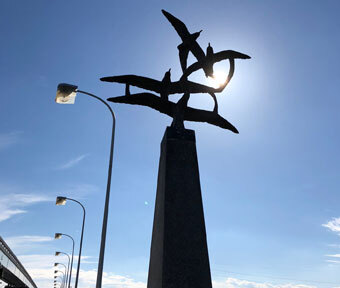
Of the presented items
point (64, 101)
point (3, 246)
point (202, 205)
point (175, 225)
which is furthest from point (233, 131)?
point (3, 246)

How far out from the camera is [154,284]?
640 cm

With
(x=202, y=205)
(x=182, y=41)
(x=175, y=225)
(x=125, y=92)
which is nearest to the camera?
(x=175, y=225)

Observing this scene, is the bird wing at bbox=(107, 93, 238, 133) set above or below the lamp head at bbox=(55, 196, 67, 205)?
below

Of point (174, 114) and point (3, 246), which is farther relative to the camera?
point (3, 246)

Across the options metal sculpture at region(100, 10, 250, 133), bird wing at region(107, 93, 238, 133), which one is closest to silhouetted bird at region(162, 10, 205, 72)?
metal sculpture at region(100, 10, 250, 133)

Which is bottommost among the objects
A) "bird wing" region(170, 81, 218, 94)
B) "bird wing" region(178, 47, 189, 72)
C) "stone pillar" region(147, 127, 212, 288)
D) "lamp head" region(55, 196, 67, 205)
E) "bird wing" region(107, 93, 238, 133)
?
"stone pillar" region(147, 127, 212, 288)

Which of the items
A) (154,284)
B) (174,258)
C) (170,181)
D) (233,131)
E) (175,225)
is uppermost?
(233,131)

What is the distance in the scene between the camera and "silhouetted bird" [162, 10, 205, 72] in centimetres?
905

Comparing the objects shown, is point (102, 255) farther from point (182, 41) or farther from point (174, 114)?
point (182, 41)

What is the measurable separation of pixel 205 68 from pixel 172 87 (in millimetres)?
1181

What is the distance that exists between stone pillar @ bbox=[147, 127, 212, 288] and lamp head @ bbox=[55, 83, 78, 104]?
5.48m

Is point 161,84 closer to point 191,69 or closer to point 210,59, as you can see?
point 191,69

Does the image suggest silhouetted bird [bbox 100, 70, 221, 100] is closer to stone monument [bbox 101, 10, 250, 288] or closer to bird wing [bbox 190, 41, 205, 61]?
stone monument [bbox 101, 10, 250, 288]

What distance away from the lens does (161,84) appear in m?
8.59
